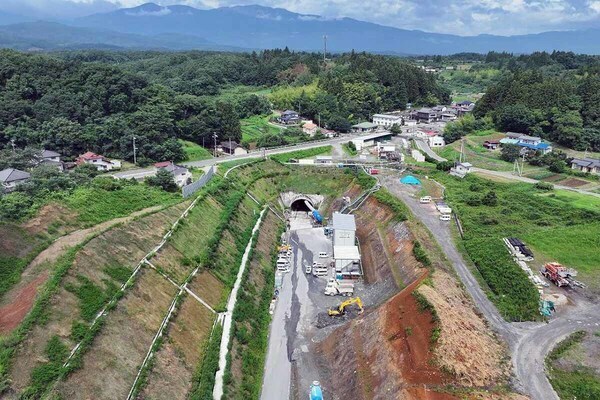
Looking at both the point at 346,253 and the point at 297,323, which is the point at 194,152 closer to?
the point at 346,253

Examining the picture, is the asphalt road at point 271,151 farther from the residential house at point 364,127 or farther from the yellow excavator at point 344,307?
the yellow excavator at point 344,307

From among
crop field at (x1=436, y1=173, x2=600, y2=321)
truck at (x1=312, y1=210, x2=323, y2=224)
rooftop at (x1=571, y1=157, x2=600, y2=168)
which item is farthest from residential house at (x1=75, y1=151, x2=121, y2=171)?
rooftop at (x1=571, y1=157, x2=600, y2=168)

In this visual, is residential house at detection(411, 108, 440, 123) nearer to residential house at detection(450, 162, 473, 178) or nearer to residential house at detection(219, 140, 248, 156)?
residential house at detection(450, 162, 473, 178)

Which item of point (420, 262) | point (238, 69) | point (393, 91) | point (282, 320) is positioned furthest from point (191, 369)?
point (238, 69)

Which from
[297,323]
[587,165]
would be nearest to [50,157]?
[297,323]

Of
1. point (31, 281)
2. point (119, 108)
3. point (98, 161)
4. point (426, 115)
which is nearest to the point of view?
point (31, 281)

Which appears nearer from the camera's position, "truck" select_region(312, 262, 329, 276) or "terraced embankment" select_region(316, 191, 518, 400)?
"terraced embankment" select_region(316, 191, 518, 400)

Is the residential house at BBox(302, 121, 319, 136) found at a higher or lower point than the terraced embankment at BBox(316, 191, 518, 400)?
higher

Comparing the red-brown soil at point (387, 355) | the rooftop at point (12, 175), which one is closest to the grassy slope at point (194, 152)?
the rooftop at point (12, 175)
